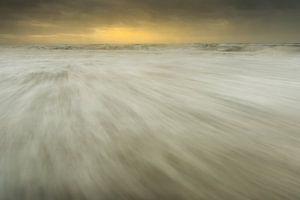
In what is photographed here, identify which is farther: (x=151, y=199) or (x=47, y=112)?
(x=47, y=112)

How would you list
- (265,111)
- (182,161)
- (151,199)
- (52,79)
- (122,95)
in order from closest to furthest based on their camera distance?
1. (151,199)
2. (182,161)
3. (265,111)
4. (122,95)
5. (52,79)

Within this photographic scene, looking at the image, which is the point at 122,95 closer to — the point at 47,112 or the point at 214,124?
the point at 47,112

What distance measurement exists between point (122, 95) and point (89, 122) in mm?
1298

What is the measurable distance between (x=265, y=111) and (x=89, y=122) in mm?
1454

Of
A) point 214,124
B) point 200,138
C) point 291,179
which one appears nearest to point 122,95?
point 214,124

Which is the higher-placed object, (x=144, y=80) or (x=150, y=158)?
(x=150, y=158)

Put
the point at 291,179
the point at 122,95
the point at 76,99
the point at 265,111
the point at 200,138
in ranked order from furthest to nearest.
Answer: the point at 122,95 < the point at 76,99 < the point at 265,111 < the point at 200,138 < the point at 291,179

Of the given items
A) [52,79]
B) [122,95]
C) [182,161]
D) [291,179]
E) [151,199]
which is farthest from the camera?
[52,79]

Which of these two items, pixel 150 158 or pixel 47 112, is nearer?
pixel 150 158

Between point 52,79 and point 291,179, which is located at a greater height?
point 291,179

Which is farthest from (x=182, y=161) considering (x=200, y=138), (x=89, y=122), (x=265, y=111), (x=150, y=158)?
(x=265, y=111)

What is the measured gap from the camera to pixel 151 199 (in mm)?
1673

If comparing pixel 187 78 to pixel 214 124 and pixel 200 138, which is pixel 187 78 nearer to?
pixel 214 124

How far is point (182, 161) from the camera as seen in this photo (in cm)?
210
